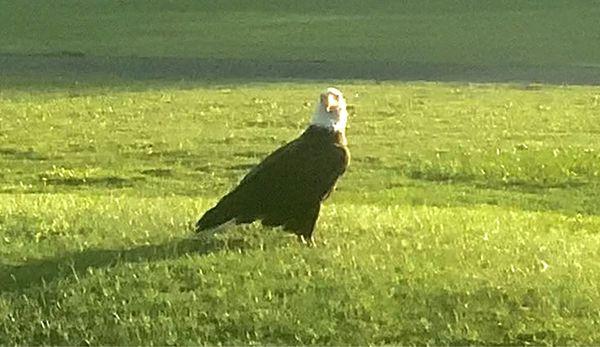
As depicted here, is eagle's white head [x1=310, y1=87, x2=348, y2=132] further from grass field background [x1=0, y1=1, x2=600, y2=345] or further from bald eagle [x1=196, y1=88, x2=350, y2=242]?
grass field background [x1=0, y1=1, x2=600, y2=345]

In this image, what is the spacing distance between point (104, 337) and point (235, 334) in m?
0.85

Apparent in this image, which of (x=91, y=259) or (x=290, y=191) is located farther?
(x=290, y=191)

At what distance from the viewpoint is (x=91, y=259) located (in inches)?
413

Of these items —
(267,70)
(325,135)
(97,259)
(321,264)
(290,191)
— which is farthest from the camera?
(267,70)

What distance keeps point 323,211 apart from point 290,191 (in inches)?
82.6

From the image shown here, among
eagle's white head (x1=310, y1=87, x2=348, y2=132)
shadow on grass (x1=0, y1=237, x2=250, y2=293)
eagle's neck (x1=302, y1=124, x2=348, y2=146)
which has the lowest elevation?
shadow on grass (x1=0, y1=237, x2=250, y2=293)

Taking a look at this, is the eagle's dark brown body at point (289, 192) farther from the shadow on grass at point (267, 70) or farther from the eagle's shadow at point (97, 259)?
the shadow on grass at point (267, 70)

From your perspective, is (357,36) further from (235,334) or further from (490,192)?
(235,334)

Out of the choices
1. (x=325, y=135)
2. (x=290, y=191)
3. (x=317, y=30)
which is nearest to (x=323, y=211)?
(x=325, y=135)

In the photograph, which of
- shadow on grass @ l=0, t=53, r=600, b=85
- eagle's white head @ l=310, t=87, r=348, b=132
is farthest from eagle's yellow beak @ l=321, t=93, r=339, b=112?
shadow on grass @ l=0, t=53, r=600, b=85

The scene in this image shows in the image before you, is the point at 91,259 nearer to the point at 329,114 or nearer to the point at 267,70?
the point at 329,114

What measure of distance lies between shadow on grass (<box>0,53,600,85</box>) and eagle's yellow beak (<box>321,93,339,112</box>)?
22.5 m

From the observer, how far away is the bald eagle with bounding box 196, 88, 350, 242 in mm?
10867

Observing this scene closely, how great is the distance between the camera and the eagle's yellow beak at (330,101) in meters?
11.1
